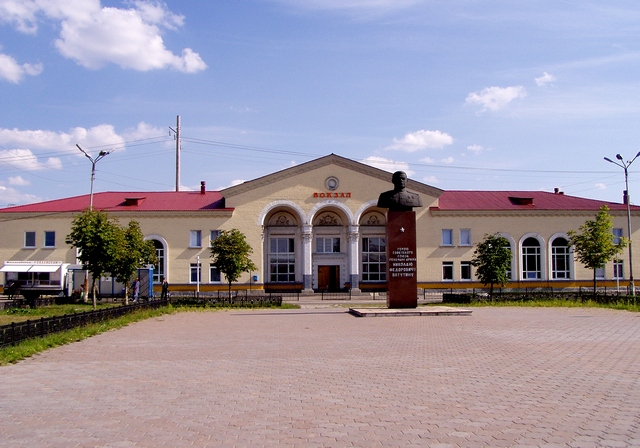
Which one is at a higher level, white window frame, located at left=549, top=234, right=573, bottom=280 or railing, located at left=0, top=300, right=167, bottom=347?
white window frame, located at left=549, top=234, right=573, bottom=280

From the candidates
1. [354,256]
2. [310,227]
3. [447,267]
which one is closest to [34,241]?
[310,227]

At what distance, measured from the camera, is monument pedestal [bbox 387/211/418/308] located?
25609 millimetres

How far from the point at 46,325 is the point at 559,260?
43.1m

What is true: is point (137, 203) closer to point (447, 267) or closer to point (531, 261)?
point (447, 267)

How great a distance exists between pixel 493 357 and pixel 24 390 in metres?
8.92

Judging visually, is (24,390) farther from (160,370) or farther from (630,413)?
(630,413)

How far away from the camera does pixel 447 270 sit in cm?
4956

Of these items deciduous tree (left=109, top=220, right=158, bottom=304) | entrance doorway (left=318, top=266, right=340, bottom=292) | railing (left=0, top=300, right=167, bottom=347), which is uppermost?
deciduous tree (left=109, top=220, right=158, bottom=304)

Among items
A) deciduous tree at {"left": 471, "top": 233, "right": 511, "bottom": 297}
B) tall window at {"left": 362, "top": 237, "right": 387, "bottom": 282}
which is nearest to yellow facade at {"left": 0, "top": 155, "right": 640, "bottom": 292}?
tall window at {"left": 362, "top": 237, "right": 387, "bottom": 282}

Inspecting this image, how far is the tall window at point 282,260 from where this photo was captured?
168 ft

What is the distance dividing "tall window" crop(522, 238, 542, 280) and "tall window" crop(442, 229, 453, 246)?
19.4 feet

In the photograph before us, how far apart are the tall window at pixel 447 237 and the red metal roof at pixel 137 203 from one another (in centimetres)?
1760

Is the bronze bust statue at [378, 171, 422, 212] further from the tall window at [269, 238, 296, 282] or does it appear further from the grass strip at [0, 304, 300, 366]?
the tall window at [269, 238, 296, 282]

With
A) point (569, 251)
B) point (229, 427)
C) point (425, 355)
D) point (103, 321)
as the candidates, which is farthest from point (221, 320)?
point (569, 251)
